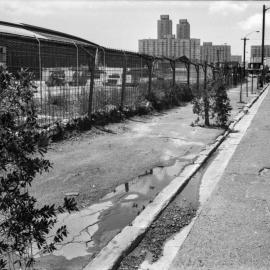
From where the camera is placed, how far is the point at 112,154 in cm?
982

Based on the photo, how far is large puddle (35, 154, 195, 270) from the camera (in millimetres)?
4719

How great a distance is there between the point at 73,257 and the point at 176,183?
3.17m

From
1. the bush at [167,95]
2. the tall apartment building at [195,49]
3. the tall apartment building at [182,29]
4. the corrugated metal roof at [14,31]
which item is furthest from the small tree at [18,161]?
the tall apartment building at [182,29]

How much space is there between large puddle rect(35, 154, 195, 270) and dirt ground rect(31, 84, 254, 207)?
23cm

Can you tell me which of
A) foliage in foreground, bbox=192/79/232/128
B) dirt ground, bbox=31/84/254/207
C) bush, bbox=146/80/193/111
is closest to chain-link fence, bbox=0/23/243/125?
bush, bbox=146/80/193/111

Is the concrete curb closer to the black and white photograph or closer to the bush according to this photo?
the black and white photograph

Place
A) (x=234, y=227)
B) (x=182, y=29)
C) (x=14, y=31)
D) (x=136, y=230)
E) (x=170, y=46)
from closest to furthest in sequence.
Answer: (x=136, y=230)
(x=234, y=227)
(x=14, y=31)
(x=170, y=46)
(x=182, y=29)

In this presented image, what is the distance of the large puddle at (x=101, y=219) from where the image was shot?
4719mm

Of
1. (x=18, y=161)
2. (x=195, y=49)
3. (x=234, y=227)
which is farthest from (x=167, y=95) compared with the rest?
(x=195, y=49)

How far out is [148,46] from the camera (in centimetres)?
8231

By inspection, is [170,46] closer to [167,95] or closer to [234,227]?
[167,95]

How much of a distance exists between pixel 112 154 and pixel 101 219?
157 inches

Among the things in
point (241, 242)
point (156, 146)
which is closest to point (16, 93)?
point (241, 242)

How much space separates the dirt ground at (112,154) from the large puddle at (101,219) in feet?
0.77
